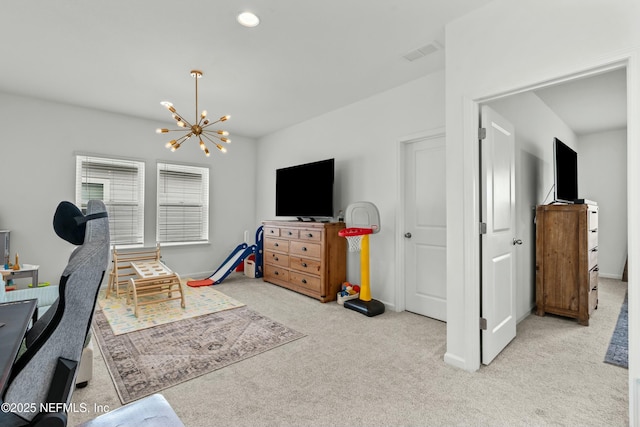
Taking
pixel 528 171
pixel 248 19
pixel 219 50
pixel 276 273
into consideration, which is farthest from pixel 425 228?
pixel 219 50

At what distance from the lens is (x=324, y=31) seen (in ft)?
8.85

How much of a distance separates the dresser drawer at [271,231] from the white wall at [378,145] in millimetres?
1068

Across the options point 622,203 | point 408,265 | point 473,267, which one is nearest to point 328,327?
point 408,265

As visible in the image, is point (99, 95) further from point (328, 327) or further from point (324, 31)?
point (328, 327)

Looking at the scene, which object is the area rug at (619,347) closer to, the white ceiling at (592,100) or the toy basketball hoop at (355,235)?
the toy basketball hoop at (355,235)

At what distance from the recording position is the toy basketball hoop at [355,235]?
377 cm

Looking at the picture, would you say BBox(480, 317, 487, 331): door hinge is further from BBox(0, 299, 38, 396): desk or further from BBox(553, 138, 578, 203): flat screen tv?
BBox(0, 299, 38, 396): desk

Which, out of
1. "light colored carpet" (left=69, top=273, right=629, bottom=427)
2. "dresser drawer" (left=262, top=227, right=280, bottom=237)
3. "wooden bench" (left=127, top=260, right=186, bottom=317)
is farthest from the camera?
"dresser drawer" (left=262, top=227, right=280, bottom=237)

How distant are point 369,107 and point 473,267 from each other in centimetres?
262

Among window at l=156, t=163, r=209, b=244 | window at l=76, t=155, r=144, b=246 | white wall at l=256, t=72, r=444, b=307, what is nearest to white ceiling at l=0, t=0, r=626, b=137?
white wall at l=256, t=72, r=444, b=307

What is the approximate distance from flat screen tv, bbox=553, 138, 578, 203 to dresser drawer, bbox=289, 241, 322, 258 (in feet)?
9.29

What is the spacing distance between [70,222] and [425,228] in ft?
11.2

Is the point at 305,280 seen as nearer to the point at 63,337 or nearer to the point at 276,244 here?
the point at 276,244

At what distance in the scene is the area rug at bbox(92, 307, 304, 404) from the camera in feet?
7.45
